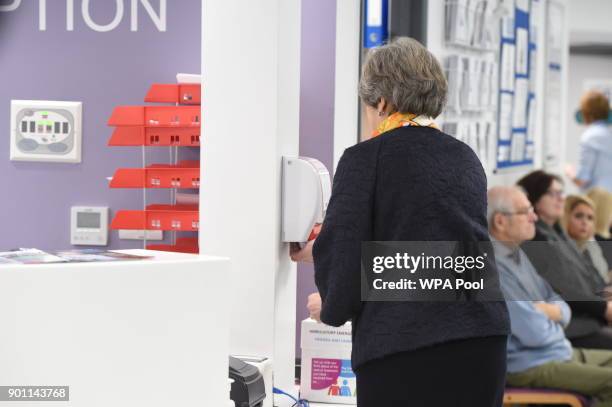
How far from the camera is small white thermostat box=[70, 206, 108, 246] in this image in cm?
344

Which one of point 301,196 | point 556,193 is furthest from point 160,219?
point 556,193

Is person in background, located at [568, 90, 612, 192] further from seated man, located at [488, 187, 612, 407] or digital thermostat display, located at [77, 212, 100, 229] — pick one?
digital thermostat display, located at [77, 212, 100, 229]

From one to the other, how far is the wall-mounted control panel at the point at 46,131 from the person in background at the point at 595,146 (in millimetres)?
1867

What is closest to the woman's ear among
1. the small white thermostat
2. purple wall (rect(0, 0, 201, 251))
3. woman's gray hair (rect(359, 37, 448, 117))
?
woman's gray hair (rect(359, 37, 448, 117))

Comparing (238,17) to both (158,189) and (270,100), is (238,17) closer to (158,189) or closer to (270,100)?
(270,100)

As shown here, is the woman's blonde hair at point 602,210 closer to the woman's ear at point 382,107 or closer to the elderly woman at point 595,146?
the elderly woman at point 595,146

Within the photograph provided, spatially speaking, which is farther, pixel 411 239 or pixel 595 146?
pixel 595 146

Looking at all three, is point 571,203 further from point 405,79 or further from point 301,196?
point 405,79

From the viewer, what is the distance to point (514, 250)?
3822mm

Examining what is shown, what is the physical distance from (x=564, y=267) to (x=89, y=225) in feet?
6.90

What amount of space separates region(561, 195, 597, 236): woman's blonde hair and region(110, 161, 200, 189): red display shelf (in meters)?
1.81

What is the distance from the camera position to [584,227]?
407 centimetres

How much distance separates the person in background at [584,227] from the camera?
4031 mm

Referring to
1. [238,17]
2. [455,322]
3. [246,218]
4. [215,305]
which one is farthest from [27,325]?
[238,17]
